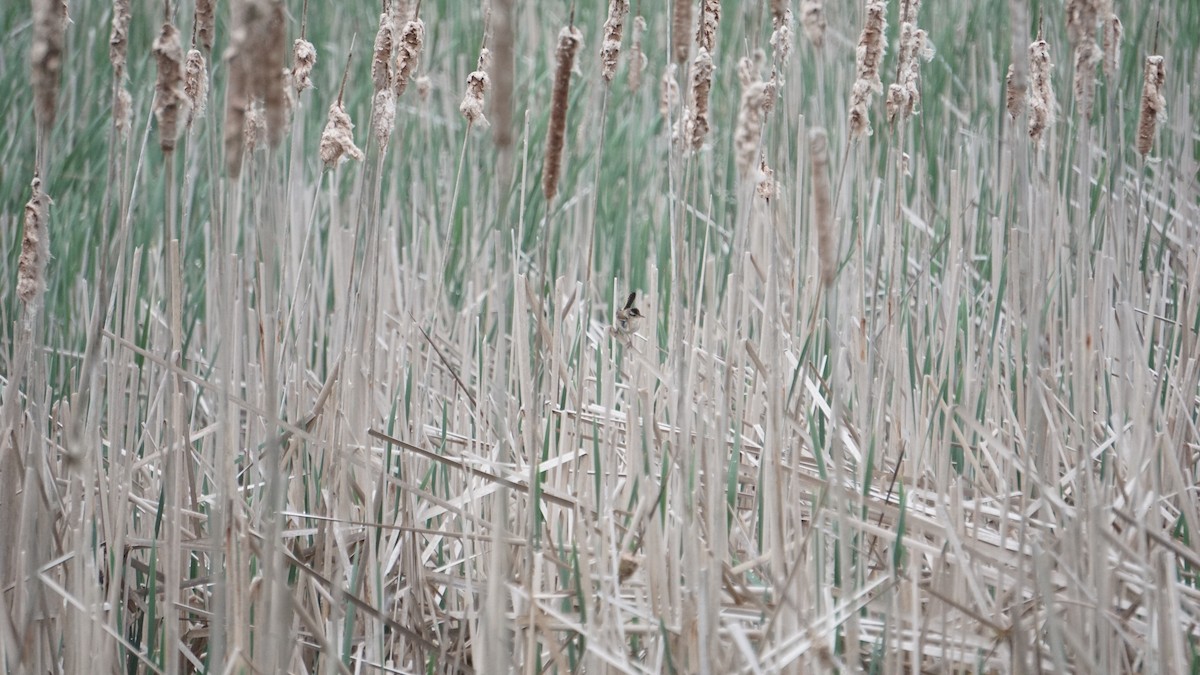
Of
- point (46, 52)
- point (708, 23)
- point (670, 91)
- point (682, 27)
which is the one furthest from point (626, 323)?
point (46, 52)

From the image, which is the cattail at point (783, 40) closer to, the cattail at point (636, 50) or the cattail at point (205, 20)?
the cattail at point (636, 50)

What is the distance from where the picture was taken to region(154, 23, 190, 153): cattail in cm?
65

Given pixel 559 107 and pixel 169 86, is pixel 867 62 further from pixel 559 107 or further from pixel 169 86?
pixel 169 86

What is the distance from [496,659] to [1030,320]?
1.51ft

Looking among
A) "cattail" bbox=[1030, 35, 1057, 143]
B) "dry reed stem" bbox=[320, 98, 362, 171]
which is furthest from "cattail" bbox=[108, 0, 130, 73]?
"cattail" bbox=[1030, 35, 1057, 143]

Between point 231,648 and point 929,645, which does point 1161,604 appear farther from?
point 231,648

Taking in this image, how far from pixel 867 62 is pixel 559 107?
0.51 meters

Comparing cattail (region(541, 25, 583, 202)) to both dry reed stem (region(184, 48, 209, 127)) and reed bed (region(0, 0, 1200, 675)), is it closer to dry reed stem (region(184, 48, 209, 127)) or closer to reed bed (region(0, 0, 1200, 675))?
reed bed (region(0, 0, 1200, 675))

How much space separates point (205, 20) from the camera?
2.84 ft

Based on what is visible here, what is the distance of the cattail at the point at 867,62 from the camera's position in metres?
1.00

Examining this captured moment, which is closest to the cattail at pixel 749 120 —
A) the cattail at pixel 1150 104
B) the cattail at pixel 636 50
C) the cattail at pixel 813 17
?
the cattail at pixel 813 17

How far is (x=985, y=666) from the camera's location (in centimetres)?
89

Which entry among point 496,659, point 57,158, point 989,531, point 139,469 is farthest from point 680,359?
point 57,158

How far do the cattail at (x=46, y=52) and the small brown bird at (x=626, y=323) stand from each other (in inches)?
32.9
